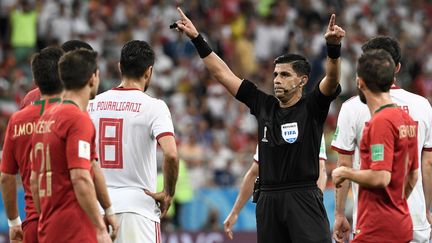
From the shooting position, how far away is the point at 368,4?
28000 mm

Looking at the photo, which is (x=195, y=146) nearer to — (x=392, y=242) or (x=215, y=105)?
(x=215, y=105)

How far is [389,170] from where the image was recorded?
745cm

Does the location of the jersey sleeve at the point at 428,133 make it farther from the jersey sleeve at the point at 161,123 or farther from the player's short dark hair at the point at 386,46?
the jersey sleeve at the point at 161,123

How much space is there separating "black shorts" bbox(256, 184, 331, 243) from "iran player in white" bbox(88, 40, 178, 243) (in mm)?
916

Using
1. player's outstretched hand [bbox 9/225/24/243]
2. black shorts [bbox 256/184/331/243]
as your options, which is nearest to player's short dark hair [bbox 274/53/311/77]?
black shorts [bbox 256/184/331/243]

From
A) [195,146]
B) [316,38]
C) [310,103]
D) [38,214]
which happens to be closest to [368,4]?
[316,38]

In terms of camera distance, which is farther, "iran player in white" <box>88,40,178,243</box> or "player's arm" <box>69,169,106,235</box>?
"iran player in white" <box>88,40,178,243</box>

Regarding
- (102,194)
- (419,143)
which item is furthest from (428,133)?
(102,194)

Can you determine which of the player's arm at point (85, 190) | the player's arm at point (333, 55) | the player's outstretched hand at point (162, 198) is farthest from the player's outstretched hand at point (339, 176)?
the player's outstretched hand at point (162, 198)

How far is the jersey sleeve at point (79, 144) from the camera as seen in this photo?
725 cm

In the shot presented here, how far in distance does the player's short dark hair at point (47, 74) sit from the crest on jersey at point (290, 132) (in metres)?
2.20

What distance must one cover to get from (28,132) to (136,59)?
4.57ft

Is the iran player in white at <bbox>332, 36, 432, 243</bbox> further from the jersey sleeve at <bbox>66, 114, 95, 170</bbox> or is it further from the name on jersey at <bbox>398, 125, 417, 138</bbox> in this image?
the jersey sleeve at <bbox>66, 114, 95, 170</bbox>

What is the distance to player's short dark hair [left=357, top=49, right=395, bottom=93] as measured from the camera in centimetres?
761
